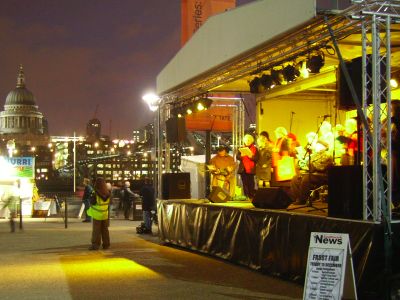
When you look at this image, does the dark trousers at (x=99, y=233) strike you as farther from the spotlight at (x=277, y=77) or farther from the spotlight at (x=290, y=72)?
the spotlight at (x=290, y=72)

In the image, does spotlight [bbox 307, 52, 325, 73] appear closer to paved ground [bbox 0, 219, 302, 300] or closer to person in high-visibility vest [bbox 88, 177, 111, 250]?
paved ground [bbox 0, 219, 302, 300]

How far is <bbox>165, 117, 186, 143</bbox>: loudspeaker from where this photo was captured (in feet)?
55.3

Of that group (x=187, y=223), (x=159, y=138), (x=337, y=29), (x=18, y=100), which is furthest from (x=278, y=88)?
(x=18, y=100)

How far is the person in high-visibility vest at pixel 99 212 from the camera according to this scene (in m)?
14.2

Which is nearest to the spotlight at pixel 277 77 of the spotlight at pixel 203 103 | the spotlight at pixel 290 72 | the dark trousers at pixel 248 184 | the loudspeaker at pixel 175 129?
the spotlight at pixel 290 72

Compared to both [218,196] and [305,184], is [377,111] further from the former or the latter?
[218,196]

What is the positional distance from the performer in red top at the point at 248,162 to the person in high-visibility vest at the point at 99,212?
3245 mm

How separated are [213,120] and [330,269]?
14.1 metres

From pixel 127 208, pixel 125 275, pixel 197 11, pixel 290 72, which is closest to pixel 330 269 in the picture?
pixel 125 275

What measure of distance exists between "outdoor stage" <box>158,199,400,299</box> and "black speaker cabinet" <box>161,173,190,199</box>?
36 centimetres

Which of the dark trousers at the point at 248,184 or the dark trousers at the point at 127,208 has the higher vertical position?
the dark trousers at the point at 248,184

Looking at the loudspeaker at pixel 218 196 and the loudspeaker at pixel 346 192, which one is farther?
the loudspeaker at pixel 218 196

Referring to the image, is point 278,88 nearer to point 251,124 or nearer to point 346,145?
point 251,124

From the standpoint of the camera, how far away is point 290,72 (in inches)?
436
